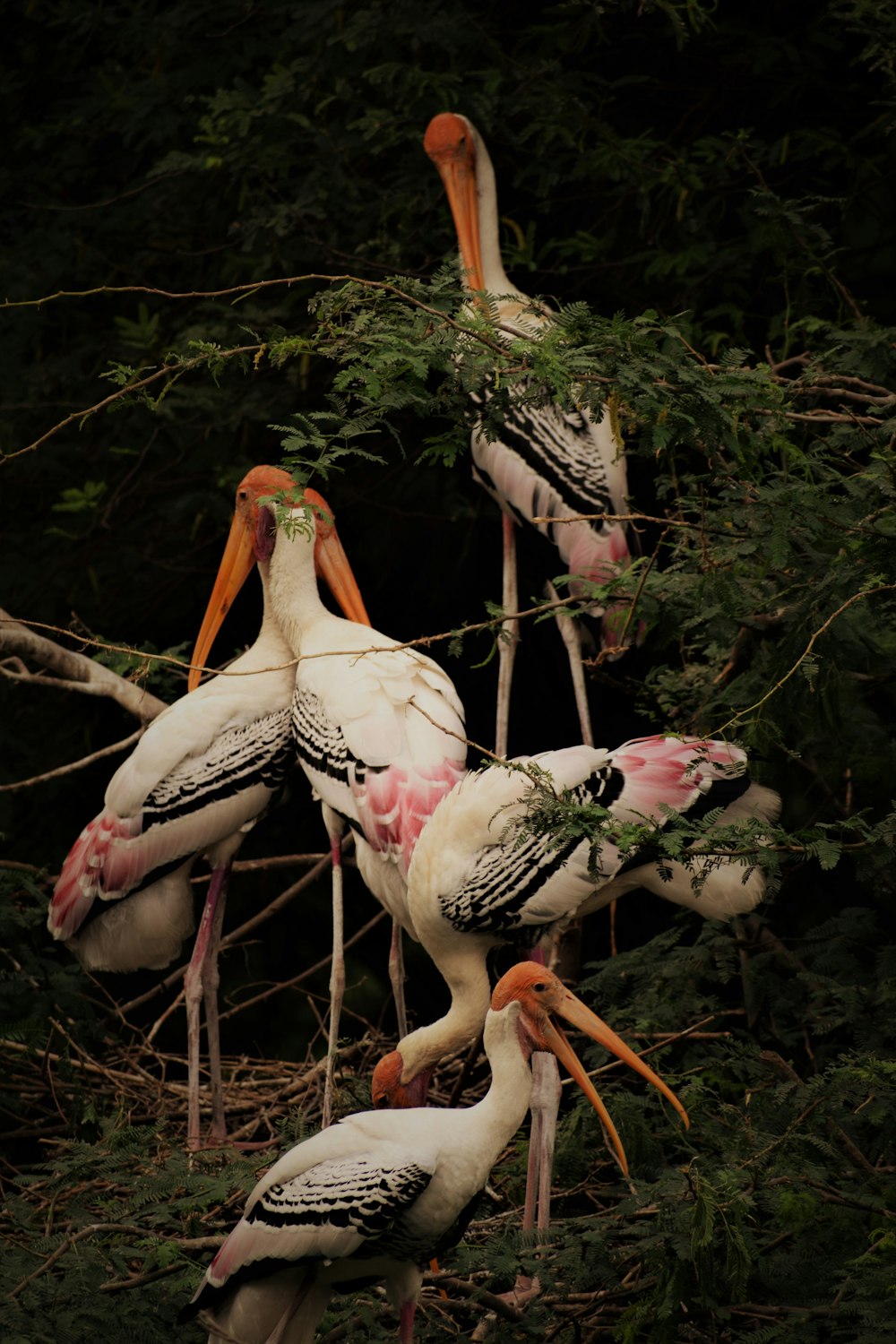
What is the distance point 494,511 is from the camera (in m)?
5.71

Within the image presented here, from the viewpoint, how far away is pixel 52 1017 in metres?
4.55

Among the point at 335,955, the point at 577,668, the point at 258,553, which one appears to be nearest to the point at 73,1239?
the point at 335,955

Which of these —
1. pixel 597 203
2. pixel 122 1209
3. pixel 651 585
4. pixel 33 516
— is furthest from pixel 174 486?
pixel 122 1209

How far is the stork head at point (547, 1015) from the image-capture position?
3391 mm

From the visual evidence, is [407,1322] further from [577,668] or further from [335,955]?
[577,668]

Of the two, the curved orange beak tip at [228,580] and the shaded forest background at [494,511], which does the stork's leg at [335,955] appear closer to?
the shaded forest background at [494,511]

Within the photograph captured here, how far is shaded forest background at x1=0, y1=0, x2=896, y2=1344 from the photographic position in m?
3.32

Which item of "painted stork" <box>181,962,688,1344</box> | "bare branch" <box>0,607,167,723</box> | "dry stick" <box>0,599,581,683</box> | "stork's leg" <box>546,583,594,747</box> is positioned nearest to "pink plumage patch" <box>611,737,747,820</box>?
"dry stick" <box>0,599,581,683</box>

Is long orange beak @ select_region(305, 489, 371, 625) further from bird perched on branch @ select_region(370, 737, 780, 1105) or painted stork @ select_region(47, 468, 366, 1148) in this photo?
bird perched on branch @ select_region(370, 737, 780, 1105)

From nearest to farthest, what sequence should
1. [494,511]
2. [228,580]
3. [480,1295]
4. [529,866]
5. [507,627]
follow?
[480,1295], [529,866], [228,580], [507,627], [494,511]

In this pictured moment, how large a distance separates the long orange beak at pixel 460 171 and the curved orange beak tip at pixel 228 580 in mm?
1014

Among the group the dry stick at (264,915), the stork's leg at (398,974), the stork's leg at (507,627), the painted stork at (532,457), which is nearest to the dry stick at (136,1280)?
the stork's leg at (398,974)

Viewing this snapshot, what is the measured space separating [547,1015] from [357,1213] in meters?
0.54

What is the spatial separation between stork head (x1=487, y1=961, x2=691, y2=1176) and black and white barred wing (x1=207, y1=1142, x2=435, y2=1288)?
0.38m
